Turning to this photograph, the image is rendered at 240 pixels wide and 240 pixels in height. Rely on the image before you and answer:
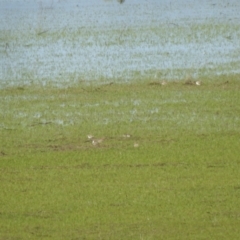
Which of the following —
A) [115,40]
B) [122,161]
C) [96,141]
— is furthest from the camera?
[115,40]

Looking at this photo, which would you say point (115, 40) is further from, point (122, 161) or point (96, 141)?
point (122, 161)

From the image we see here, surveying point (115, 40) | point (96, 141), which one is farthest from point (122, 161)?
point (115, 40)

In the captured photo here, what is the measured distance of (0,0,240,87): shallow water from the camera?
12.7 meters

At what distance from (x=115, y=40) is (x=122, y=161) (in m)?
6.19

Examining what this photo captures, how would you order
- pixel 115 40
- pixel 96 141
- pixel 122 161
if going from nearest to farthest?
1. pixel 122 161
2. pixel 96 141
3. pixel 115 40

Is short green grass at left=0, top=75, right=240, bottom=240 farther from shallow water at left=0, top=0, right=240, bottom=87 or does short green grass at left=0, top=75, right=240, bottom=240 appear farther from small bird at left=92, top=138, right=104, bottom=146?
shallow water at left=0, top=0, right=240, bottom=87

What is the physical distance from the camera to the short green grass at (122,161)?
289 inches

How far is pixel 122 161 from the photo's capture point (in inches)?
352

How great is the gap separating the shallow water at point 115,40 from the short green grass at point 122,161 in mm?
801

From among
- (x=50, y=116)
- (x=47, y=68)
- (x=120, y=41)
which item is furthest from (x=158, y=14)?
(x=50, y=116)

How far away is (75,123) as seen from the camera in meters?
10.3

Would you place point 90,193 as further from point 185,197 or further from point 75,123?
point 75,123

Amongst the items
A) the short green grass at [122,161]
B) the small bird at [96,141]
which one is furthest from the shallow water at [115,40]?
the small bird at [96,141]

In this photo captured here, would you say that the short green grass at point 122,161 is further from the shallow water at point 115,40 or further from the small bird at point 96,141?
the shallow water at point 115,40
